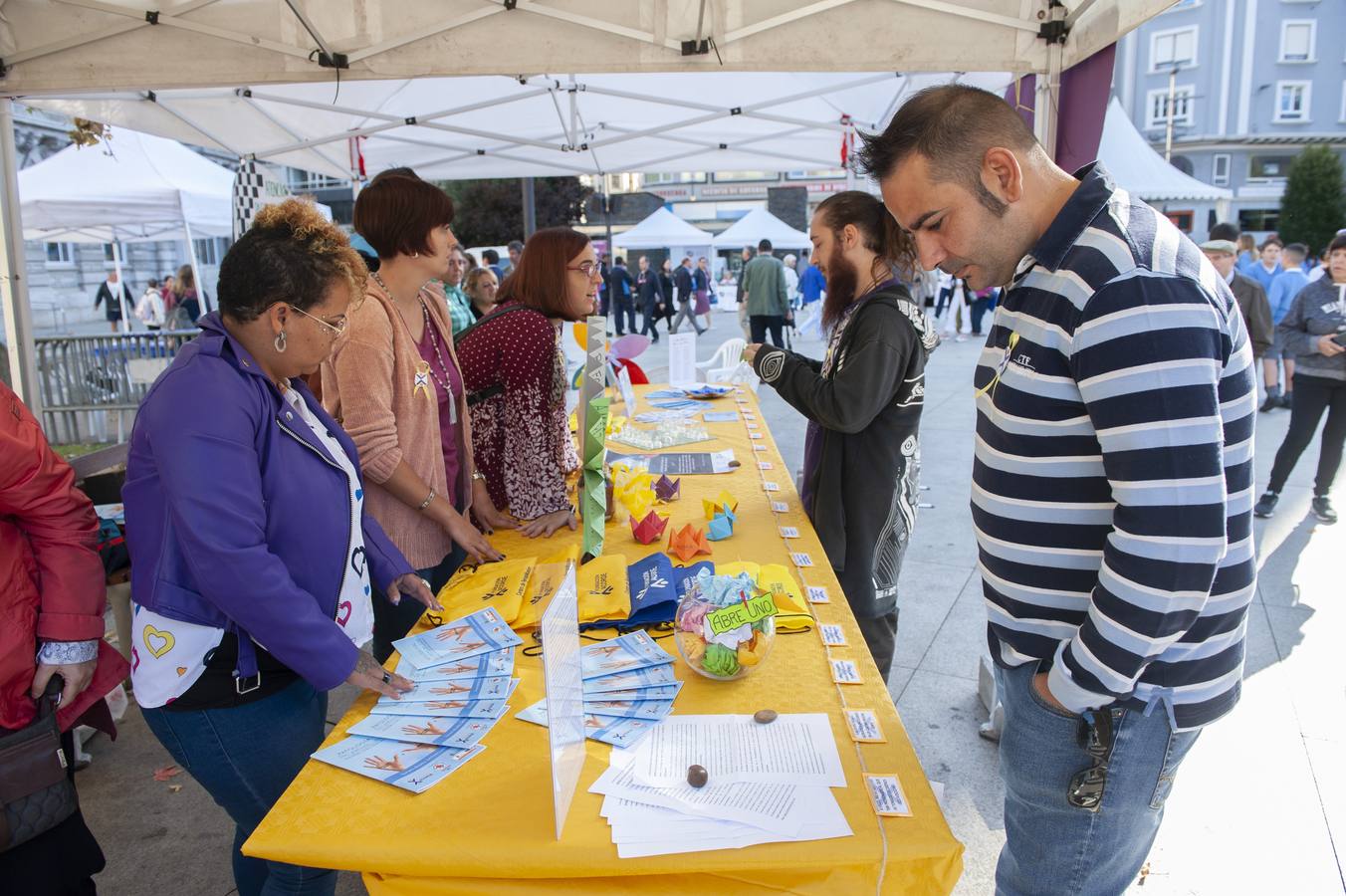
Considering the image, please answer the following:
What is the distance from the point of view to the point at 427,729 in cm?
140

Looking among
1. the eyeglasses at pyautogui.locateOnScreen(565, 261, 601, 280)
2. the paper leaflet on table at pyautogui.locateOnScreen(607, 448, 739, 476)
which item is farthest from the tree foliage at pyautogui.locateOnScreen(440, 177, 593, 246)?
the eyeglasses at pyautogui.locateOnScreen(565, 261, 601, 280)

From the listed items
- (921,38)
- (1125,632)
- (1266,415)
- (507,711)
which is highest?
(921,38)

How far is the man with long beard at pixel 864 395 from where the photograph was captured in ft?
7.23

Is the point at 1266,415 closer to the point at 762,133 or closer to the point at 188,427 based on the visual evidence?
the point at 762,133

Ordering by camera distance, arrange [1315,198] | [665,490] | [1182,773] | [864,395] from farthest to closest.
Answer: [1315,198], [665,490], [1182,773], [864,395]

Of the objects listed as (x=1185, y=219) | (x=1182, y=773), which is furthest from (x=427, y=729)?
(x=1185, y=219)

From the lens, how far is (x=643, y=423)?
12.7ft

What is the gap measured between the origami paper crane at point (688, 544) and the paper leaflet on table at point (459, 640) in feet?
1.76

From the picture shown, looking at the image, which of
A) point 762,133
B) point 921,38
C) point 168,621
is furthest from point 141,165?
point 168,621

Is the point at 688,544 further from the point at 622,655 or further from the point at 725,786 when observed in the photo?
the point at 725,786

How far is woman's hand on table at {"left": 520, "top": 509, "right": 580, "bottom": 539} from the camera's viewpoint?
2.38 metres

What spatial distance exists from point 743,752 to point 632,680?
31cm

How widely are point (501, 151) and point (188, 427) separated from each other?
6275mm

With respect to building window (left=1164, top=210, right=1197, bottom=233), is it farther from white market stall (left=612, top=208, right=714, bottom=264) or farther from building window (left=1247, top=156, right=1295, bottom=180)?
white market stall (left=612, top=208, right=714, bottom=264)
